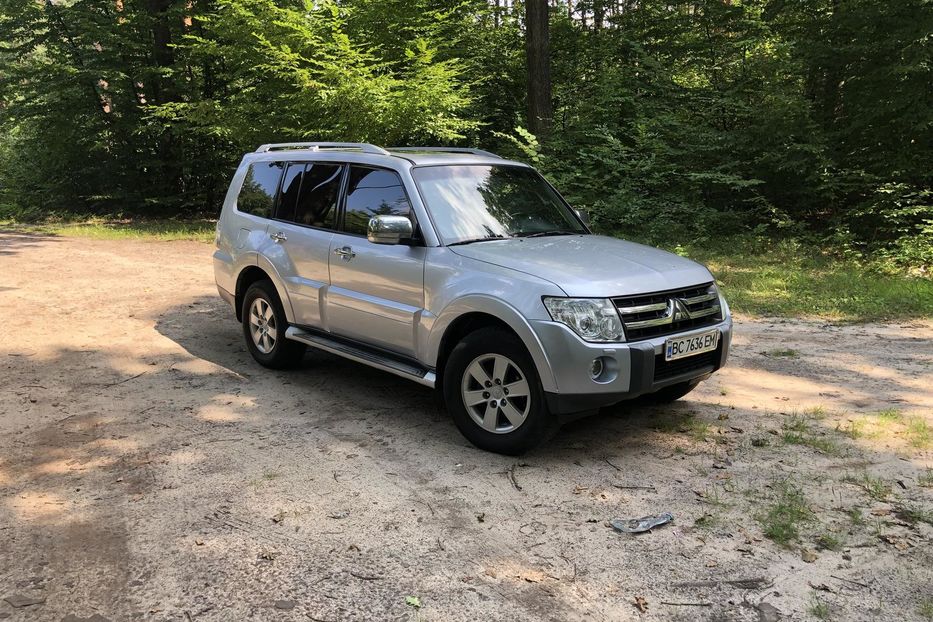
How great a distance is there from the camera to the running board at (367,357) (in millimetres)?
4883

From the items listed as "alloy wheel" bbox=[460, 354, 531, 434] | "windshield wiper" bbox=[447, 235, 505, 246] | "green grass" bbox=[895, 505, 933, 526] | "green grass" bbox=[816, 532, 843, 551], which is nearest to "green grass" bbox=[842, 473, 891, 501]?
"green grass" bbox=[895, 505, 933, 526]

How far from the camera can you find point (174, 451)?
4637 millimetres

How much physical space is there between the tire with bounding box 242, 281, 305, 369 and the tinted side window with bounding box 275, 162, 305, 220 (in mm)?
634

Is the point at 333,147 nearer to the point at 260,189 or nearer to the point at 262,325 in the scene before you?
the point at 260,189

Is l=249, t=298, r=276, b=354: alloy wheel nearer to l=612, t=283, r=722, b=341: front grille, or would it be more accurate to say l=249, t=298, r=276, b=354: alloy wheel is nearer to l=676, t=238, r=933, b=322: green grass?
l=612, t=283, r=722, b=341: front grille

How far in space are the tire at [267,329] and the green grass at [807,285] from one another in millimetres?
5453

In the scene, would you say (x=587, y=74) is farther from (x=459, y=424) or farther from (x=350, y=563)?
(x=350, y=563)

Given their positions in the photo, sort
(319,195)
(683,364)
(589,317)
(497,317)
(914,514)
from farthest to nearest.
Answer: (319,195) < (683,364) < (497,317) < (589,317) < (914,514)

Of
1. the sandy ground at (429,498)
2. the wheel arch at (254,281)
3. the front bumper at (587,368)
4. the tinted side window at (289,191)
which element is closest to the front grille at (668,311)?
the front bumper at (587,368)

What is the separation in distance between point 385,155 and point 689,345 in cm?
265

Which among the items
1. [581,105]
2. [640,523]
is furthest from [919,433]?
[581,105]

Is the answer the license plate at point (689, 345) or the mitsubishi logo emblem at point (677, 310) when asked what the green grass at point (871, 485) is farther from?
the mitsubishi logo emblem at point (677, 310)

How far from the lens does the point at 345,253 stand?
5477 mm

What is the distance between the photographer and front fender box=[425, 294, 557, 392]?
4.13 m
